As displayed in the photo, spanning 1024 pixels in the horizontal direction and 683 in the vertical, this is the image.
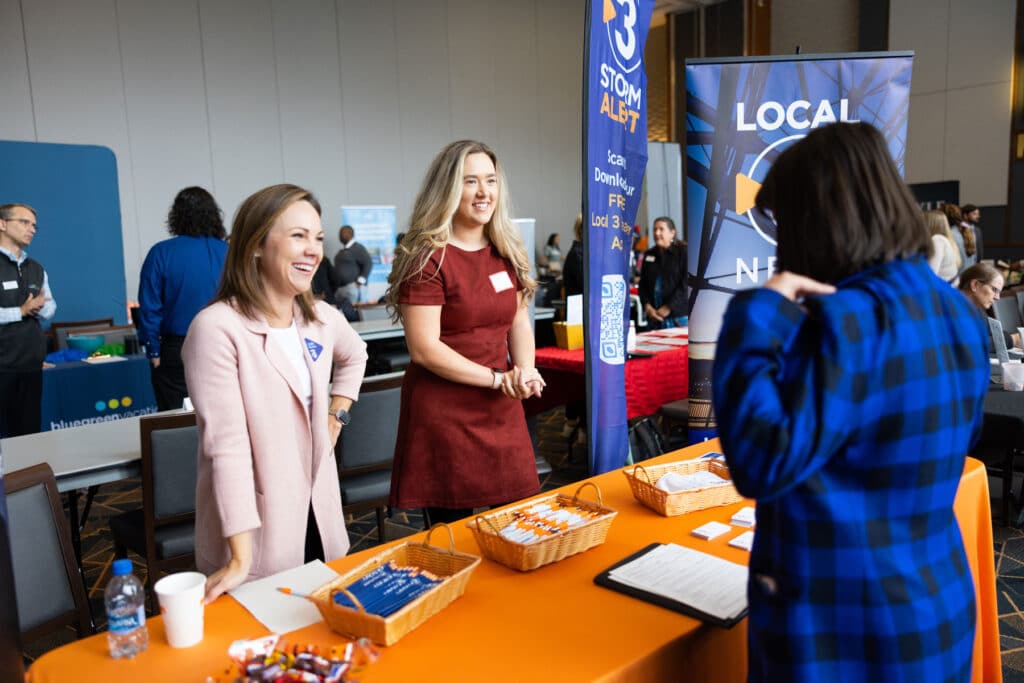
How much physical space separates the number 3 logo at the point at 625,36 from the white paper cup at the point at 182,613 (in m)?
1.91

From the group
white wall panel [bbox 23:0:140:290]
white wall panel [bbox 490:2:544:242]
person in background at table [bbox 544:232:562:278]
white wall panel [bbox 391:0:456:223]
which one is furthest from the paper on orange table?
white wall panel [bbox 490:2:544:242]

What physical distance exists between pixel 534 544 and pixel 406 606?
322 millimetres

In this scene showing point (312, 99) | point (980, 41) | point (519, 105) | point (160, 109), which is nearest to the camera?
point (160, 109)

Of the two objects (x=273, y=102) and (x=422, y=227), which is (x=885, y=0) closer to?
(x=273, y=102)

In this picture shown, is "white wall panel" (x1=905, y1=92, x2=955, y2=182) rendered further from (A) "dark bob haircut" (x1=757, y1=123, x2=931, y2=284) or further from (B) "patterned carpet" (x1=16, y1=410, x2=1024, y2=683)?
(A) "dark bob haircut" (x1=757, y1=123, x2=931, y2=284)

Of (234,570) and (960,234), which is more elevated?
(960,234)

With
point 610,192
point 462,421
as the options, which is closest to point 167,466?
point 462,421

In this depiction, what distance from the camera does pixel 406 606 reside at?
3.92ft

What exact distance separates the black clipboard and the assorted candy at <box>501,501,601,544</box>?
126 millimetres

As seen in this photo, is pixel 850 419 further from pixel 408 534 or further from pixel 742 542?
pixel 408 534

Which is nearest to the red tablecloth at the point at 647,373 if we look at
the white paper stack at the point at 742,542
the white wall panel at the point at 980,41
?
the white paper stack at the point at 742,542

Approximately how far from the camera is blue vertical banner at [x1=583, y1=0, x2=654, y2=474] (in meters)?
2.25

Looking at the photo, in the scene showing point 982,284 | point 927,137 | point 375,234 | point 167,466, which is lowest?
point 167,466

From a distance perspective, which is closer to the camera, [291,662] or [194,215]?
[291,662]
